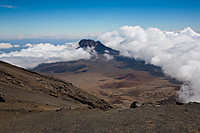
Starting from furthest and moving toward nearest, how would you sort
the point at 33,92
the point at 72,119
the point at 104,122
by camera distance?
the point at 33,92 < the point at 72,119 < the point at 104,122

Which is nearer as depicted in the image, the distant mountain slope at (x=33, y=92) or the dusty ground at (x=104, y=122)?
the dusty ground at (x=104, y=122)

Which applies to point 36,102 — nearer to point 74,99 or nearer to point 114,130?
point 74,99

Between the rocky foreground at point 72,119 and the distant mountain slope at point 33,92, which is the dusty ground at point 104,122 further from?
the distant mountain slope at point 33,92

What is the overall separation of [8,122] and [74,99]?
11231 millimetres

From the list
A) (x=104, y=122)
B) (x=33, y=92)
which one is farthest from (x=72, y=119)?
(x=33, y=92)

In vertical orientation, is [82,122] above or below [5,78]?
below

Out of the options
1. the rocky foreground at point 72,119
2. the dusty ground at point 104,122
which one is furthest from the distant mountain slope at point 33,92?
the dusty ground at point 104,122

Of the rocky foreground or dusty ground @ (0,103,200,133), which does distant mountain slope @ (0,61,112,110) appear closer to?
the rocky foreground

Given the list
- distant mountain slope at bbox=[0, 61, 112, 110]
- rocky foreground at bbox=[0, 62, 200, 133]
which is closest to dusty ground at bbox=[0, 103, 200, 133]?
rocky foreground at bbox=[0, 62, 200, 133]

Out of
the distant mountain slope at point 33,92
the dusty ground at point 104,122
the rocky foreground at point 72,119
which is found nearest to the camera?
the dusty ground at point 104,122

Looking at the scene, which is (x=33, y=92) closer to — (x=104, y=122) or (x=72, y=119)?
(x=72, y=119)

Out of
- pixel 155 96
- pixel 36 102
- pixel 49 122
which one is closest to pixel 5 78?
pixel 36 102

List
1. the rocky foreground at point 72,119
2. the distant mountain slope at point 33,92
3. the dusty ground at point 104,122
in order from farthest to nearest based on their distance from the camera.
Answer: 1. the distant mountain slope at point 33,92
2. the rocky foreground at point 72,119
3. the dusty ground at point 104,122

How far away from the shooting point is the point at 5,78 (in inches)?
761
